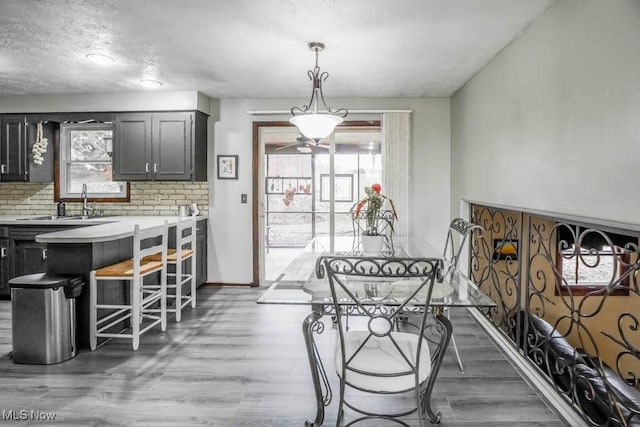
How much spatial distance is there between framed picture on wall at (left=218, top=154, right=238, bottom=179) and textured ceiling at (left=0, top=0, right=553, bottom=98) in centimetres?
93

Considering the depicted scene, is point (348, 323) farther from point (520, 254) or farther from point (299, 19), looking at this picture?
point (299, 19)

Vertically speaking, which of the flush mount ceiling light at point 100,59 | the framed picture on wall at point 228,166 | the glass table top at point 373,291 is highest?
the flush mount ceiling light at point 100,59

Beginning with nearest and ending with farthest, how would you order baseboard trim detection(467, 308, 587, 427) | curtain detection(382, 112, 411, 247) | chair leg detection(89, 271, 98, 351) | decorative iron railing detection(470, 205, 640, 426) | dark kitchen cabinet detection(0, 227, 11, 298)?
decorative iron railing detection(470, 205, 640, 426)
baseboard trim detection(467, 308, 587, 427)
chair leg detection(89, 271, 98, 351)
dark kitchen cabinet detection(0, 227, 11, 298)
curtain detection(382, 112, 411, 247)

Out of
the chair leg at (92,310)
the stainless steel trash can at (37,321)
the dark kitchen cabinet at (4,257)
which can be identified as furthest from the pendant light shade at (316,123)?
the dark kitchen cabinet at (4,257)

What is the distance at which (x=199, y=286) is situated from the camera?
497cm

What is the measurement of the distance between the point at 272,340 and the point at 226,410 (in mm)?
1055

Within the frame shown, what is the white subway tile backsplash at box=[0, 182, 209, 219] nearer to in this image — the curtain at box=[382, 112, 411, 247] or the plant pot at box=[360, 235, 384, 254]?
the curtain at box=[382, 112, 411, 247]

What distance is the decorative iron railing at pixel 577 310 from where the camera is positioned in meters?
1.89

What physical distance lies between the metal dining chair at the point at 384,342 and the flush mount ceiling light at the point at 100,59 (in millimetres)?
2774

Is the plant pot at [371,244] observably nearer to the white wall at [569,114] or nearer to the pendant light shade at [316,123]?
the pendant light shade at [316,123]

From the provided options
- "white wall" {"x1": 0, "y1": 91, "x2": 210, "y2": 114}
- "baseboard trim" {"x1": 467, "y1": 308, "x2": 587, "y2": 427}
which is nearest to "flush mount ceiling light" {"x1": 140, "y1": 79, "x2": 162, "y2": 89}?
"white wall" {"x1": 0, "y1": 91, "x2": 210, "y2": 114}

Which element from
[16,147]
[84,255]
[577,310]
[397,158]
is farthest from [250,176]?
[577,310]

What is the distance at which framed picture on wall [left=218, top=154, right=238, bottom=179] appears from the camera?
5.00 metres

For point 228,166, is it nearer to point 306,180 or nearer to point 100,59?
point 306,180
